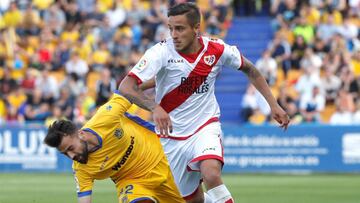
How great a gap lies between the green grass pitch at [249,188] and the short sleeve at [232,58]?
211 inches

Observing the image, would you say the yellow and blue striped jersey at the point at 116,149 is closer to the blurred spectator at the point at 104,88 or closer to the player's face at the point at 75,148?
the player's face at the point at 75,148

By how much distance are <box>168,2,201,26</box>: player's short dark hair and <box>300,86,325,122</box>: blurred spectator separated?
1370cm

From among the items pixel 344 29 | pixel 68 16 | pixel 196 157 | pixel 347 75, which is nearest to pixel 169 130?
pixel 196 157

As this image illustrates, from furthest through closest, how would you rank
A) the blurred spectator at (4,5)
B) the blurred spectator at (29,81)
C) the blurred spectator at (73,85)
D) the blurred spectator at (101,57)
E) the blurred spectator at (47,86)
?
the blurred spectator at (4,5) → the blurred spectator at (101,57) → the blurred spectator at (29,81) → the blurred spectator at (73,85) → the blurred spectator at (47,86)

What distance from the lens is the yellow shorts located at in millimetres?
10328

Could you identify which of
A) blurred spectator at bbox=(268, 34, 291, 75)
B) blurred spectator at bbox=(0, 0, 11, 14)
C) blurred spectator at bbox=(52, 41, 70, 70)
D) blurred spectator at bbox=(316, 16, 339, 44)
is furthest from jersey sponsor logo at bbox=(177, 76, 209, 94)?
blurred spectator at bbox=(0, 0, 11, 14)

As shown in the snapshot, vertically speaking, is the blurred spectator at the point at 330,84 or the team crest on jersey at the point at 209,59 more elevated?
the team crest on jersey at the point at 209,59

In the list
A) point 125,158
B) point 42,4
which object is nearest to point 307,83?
point 42,4

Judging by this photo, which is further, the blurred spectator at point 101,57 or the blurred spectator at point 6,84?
the blurred spectator at point 101,57

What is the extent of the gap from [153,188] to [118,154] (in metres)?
0.55

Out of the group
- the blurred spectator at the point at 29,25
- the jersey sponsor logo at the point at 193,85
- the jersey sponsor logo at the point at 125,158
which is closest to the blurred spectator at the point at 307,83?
the blurred spectator at the point at 29,25

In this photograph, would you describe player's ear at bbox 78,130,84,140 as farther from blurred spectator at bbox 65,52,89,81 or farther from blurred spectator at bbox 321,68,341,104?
blurred spectator at bbox 65,52,89,81

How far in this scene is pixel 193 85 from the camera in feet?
32.5

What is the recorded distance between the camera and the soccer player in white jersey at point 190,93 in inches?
374
